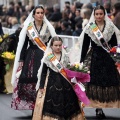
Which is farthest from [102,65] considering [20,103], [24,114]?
[24,114]

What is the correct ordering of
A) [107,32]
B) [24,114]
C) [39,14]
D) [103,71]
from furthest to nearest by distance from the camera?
1. [24,114]
2. [103,71]
3. [107,32]
4. [39,14]

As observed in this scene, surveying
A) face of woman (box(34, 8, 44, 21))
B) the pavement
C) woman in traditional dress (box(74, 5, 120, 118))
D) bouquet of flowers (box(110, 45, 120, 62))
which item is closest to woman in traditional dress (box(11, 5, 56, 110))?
face of woman (box(34, 8, 44, 21))

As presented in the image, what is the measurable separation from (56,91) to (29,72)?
73.8 inches

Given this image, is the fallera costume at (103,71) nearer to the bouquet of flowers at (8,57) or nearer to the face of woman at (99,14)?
the face of woman at (99,14)

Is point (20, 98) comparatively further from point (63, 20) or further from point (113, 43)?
point (63, 20)

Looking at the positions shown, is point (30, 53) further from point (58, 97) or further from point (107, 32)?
point (58, 97)

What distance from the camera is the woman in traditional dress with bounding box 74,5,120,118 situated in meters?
13.2

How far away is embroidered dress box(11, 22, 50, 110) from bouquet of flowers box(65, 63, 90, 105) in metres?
1.78

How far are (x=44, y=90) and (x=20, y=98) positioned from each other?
188 cm

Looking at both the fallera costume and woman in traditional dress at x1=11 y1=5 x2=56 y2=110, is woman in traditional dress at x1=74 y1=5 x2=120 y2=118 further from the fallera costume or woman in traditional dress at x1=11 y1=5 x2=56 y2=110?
woman in traditional dress at x1=11 y1=5 x2=56 y2=110

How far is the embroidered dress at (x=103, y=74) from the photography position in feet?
43.6

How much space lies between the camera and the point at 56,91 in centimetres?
1159

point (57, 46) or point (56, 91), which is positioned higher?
point (57, 46)

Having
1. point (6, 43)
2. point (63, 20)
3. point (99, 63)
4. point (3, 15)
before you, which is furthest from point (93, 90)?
point (3, 15)
